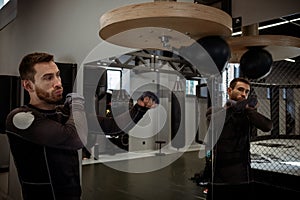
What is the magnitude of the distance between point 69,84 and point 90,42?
51 cm

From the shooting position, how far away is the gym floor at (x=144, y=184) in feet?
11.0

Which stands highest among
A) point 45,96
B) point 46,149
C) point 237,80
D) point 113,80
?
point 113,80

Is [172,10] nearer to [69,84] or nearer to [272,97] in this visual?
[272,97]

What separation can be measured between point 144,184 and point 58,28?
257cm

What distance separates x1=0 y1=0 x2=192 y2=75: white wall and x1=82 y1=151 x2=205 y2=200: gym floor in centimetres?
140

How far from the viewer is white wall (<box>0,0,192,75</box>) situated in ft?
9.45

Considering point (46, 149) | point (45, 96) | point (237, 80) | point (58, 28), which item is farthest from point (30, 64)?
point (58, 28)

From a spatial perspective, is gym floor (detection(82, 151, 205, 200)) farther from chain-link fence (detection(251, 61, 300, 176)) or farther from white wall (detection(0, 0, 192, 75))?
chain-link fence (detection(251, 61, 300, 176))

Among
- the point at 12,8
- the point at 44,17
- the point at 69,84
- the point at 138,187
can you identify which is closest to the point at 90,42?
the point at 69,84

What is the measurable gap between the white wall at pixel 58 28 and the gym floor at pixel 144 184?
1.40 metres

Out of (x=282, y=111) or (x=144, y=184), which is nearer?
(x=282, y=111)

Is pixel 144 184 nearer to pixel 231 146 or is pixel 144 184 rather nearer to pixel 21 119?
pixel 231 146

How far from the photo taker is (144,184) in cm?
427

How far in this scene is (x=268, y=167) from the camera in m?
1.64
